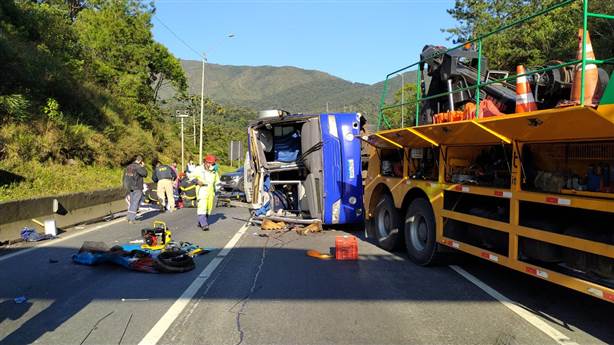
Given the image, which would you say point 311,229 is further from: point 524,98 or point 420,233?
point 524,98

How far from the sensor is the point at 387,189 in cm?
942

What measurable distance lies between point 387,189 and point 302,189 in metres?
3.60

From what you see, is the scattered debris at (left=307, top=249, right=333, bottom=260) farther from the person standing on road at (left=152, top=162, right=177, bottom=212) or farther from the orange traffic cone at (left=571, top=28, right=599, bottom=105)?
the person standing on road at (left=152, top=162, right=177, bottom=212)

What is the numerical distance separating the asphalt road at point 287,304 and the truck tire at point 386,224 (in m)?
0.66

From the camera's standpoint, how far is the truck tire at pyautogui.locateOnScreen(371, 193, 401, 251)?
348 inches

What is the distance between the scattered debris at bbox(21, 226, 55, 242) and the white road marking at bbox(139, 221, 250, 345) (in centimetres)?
417

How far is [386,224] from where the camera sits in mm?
9344

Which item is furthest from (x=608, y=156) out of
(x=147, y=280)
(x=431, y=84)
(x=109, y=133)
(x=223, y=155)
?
(x=223, y=155)

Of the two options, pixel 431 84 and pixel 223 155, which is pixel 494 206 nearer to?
pixel 431 84

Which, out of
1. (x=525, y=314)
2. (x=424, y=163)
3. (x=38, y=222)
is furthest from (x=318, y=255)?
(x=38, y=222)

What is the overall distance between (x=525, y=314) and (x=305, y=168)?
25.2 feet

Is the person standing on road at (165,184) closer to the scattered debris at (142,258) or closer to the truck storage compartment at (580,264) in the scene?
the scattered debris at (142,258)

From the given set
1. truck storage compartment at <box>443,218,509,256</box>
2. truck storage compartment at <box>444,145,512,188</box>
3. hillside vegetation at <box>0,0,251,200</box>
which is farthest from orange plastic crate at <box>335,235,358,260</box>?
hillside vegetation at <box>0,0,251,200</box>

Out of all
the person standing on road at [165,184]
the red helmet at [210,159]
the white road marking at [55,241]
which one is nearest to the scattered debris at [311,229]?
the red helmet at [210,159]
